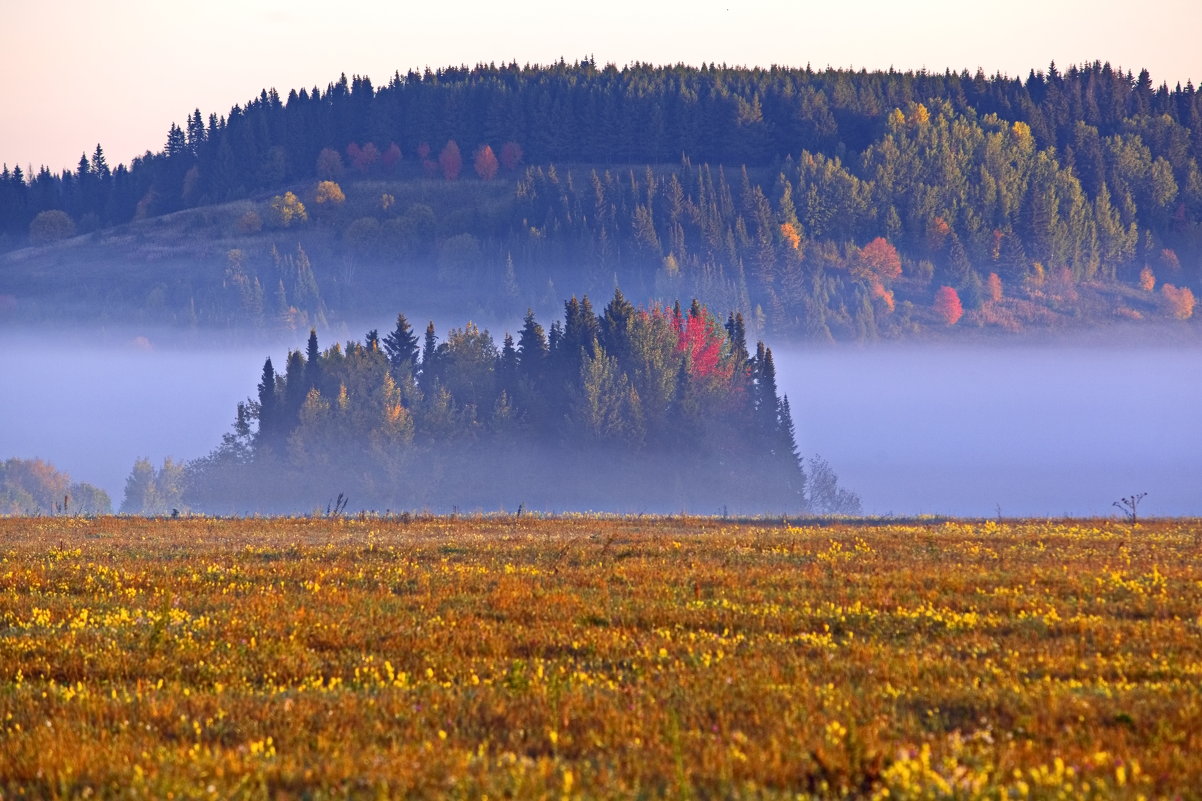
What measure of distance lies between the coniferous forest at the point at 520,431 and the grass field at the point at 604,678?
96938mm

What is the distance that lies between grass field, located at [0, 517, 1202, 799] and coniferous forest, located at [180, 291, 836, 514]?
96.9m

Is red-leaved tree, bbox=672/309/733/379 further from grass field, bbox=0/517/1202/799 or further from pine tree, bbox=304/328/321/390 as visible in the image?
grass field, bbox=0/517/1202/799

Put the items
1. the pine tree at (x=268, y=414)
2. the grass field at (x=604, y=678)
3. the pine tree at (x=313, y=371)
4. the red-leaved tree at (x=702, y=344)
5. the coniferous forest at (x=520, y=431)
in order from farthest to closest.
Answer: the red-leaved tree at (x=702, y=344) < the pine tree at (x=313, y=371) < the pine tree at (x=268, y=414) < the coniferous forest at (x=520, y=431) < the grass field at (x=604, y=678)

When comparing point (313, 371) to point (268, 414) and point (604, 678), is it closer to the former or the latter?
point (268, 414)

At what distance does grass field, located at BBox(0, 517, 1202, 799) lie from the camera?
32.1 ft

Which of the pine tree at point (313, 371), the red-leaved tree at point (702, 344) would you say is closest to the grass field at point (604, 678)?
the pine tree at point (313, 371)

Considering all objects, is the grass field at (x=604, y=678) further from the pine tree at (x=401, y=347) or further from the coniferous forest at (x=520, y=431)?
the pine tree at (x=401, y=347)

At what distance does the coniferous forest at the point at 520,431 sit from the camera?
12419 centimetres

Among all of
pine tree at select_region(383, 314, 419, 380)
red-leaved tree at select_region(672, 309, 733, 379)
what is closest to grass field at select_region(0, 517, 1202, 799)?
red-leaved tree at select_region(672, 309, 733, 379)

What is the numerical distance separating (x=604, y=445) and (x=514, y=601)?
108 meters

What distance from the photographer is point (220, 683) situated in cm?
1415

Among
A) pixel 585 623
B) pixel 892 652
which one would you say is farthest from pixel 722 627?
pixel 892 652

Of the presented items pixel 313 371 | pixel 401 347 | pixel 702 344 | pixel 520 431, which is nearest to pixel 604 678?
pixel 520 431

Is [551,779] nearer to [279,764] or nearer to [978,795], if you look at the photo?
[279,764]
